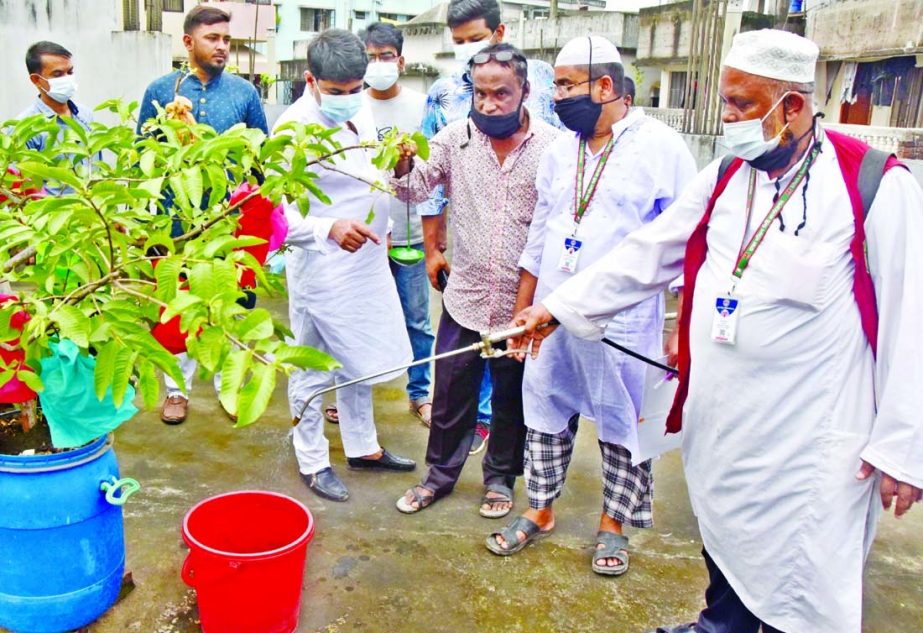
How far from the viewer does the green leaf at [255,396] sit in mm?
1423

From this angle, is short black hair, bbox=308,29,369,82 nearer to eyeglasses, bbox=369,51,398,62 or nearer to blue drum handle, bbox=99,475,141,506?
eyeglasses, bbox=369,51,398,62

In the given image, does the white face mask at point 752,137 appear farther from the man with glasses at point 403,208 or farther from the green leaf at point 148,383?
the man with glasses at point 403,208

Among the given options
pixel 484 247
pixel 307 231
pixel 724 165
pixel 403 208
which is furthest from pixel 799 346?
pixel 403 208

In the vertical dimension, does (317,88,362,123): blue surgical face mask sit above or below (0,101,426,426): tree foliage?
above

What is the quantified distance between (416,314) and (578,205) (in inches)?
A: 66.3

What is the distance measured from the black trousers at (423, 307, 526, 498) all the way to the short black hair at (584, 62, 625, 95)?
1.05 metres

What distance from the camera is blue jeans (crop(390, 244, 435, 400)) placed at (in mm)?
4234

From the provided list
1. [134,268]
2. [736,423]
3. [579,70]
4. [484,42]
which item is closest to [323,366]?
[134,268]

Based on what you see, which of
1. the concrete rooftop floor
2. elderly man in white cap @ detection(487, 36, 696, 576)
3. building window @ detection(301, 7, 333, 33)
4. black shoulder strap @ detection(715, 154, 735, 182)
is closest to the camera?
black shoulder strap @ detection(715, 154, 735, 182)

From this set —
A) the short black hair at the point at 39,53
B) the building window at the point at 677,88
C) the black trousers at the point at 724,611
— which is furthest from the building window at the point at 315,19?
the black trousers at the point at 724,611

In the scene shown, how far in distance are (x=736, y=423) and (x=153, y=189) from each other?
1.52m

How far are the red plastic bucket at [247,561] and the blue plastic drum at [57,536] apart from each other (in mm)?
246

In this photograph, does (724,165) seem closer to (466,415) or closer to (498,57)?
(498,57)

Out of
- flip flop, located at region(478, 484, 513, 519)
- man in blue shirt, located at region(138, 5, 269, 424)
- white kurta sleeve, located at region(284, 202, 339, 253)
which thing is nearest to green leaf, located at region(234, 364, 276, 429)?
white kurta sleeve, located at region(284, 202, 339, 253)
